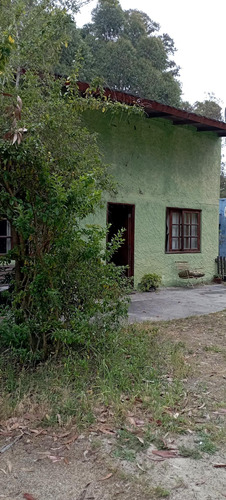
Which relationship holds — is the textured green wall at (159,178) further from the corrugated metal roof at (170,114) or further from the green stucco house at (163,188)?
the corrugated metal roof at (170,114)

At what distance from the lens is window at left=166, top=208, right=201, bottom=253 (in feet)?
37.7

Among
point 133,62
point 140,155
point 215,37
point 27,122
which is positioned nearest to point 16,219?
point 27,122

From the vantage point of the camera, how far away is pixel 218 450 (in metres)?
3.14

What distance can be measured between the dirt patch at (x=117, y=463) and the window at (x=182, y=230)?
25.7 ft

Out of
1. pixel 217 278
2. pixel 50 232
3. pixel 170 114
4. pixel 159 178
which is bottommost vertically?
pixel 217 278

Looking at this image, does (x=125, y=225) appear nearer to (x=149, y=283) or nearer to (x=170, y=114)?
(x=149, y=283)

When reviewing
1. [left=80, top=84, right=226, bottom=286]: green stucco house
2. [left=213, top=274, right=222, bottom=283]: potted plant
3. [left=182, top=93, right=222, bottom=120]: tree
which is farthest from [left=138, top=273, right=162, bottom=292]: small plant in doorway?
[left=182, top=93, right=222, bottom=120]: tree

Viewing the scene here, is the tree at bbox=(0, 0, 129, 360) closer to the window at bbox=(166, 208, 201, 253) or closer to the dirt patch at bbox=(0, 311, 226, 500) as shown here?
the dirt patch at bbox=(0, 311, 226, 500)

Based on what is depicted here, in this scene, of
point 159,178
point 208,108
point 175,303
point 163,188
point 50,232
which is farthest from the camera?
point 208,108

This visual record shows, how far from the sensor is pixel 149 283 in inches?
414

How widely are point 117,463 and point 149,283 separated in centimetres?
765

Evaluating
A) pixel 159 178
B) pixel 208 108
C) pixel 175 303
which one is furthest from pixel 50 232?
pixel 208 108

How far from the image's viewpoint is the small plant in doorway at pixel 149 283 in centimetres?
1050

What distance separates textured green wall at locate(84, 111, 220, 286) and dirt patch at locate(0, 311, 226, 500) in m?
6.36
